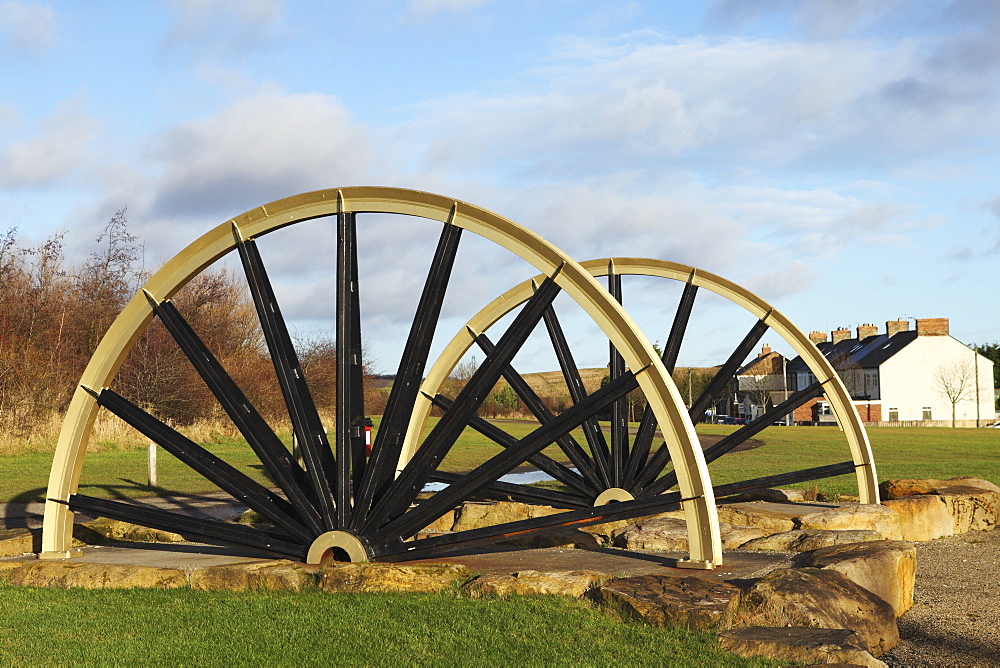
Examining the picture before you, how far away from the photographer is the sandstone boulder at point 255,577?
792 centimetres

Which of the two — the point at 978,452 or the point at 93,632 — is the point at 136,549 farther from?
the point at 978,452

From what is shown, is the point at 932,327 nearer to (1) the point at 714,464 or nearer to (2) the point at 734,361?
(1) the point at 714,464

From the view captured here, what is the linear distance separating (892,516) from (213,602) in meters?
8.29

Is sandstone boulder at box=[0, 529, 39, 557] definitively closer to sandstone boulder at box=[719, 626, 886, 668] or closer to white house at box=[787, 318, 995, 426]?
sandstone boulder at box=[719, 626, 886, 668]

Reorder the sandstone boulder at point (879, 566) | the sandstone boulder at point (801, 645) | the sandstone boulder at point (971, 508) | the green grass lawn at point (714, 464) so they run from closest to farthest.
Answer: the sandstone boulder at point (801, 645), the sandstone boulder at point (879, 566), the sandstone boulder at point (971, 508), the green grass lawn at point (714, 464)

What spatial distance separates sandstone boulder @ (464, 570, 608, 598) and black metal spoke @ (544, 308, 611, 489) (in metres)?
4.74

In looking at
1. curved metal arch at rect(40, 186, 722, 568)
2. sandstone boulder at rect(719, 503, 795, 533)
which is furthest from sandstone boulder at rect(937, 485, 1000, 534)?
curved metal arch at rect(40, 186, 722, 568)

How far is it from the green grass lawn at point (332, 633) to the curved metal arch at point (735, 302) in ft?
22.6

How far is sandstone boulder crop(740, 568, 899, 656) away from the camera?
6.66 metres

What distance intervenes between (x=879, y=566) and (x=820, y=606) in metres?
1.37

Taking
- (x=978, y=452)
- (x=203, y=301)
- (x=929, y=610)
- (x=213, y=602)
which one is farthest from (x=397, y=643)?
(x=203, y=301)

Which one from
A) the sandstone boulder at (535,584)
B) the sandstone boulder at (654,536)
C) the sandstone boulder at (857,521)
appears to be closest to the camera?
the sandstone boulder at (535,584)

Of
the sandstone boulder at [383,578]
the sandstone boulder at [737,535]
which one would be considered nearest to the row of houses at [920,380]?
the sandstone boulder at [737,535]

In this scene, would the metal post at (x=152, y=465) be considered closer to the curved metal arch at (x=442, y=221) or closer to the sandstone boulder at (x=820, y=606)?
the curved metal arch at (x=442, y=221)
